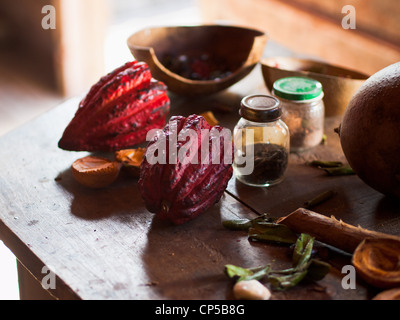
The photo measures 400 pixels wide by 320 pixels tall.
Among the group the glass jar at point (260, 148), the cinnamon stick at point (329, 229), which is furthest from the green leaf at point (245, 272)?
the glass jar at point (260, 148)

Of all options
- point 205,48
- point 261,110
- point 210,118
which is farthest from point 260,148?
point 205,48

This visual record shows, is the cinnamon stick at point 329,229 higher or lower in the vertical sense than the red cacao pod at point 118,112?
lower

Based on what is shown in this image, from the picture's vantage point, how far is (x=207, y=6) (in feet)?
12.2

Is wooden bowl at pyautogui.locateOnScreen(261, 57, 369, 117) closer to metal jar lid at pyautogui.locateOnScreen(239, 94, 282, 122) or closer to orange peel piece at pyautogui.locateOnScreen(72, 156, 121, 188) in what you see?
metal jar lid at pyautogui.locateOnScreen(239, 94, 282, 122)

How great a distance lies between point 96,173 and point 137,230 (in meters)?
0.18

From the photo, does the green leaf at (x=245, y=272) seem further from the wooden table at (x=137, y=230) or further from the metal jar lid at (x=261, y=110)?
the metal jar lid at (x=261, y=110)

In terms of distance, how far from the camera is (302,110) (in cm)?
134

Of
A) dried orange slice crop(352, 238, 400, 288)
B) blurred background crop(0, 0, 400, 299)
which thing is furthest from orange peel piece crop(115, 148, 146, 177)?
blurred background crop(0, 0, 400, 299)

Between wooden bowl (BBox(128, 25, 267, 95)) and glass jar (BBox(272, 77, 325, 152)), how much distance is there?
210 millimetres

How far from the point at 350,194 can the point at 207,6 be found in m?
2.76

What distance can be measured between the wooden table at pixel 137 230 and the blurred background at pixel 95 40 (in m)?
1.56

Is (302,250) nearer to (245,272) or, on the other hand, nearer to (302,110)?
(245,272)

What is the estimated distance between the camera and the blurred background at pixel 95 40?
2850 millimetres

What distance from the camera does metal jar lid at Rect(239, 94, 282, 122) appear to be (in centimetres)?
115
